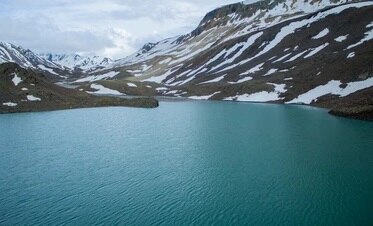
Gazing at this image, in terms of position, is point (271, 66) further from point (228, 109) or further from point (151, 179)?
point (151, 179)

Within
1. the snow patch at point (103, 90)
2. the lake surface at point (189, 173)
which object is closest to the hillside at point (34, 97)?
the lake surface at point (189, 173)

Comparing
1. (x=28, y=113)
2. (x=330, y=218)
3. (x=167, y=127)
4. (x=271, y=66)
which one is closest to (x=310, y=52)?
(x=271, y=66)

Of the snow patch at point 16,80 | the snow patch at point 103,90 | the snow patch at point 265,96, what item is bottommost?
the snow patch at point 265,96

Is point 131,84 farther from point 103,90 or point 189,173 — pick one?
point 189,173

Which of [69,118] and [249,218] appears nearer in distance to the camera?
[249,218]

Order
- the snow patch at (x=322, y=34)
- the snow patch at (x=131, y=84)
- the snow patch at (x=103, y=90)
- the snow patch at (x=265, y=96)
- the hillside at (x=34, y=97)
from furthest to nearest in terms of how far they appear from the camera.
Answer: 1. the snow patch at (x=131, y=84)
2. the snow patch at (x=103, y=90)
3. the snow patch at (x=322, y=34)
4. the snow patch at (x=265, y=96)
5. the hillside at (x=34, y=97)

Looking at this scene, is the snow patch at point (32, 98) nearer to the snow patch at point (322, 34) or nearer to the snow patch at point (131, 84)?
the snow patch at point (131, 84)

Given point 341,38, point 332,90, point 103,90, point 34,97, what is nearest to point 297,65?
point 341,38

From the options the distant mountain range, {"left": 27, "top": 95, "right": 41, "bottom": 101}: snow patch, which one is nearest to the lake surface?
{"left": 27, "top": 95, "right": 41, "bottom": 101}: snow patch

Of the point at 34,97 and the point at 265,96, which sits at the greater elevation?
the point at 34,97
